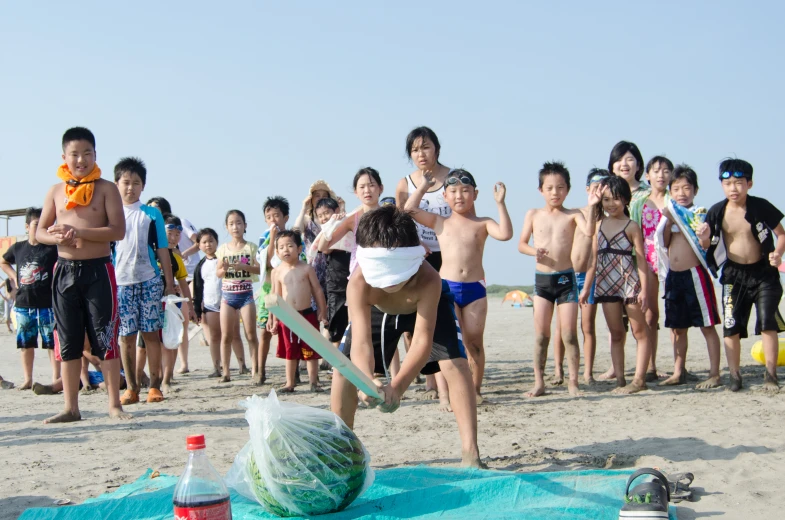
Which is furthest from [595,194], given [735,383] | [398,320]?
[398,320]

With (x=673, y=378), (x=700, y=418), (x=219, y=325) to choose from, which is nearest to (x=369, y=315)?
(x=700, y=418)

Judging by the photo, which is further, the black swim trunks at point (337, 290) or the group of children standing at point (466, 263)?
the black swim trunks at point (337, 290)

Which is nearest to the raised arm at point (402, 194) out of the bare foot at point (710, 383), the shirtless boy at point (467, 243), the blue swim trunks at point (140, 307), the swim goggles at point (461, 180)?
the shirtless boy at point (467, 243)

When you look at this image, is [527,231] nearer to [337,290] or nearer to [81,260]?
[337,290]

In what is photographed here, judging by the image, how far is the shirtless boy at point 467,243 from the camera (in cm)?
608

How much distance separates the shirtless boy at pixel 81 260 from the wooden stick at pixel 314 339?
326cm

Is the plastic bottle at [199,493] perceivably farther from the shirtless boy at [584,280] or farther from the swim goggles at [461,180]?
the shirtless boy at [584,280]

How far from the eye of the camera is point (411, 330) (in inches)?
174

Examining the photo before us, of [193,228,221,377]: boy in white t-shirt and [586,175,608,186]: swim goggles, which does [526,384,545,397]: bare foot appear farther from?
[193,228,221,377]: boy in white t-shirt

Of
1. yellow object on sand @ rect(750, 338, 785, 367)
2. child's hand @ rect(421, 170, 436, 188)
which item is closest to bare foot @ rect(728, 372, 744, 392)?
yellow object on sand @ rect(750, 338, 785, 367)

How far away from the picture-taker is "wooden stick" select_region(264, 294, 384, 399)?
2676 mm

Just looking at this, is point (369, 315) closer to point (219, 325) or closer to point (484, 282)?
point (484, 282)

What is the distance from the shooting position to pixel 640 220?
7.63 metres

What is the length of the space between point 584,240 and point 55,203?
460cm
